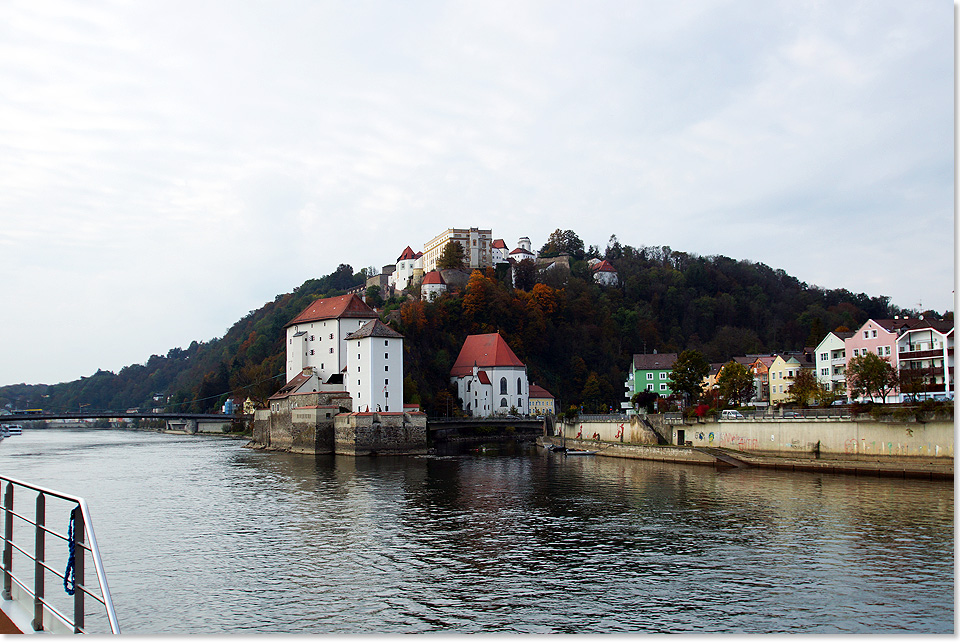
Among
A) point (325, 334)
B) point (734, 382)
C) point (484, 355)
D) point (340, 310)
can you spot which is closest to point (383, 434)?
point (340, 310)

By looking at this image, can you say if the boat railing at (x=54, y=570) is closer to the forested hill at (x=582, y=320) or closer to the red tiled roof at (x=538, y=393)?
the forested hill at (x=582, y=320)

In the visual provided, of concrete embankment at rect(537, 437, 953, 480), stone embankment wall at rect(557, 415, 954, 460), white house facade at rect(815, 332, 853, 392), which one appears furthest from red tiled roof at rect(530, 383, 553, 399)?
white house facade at rect(815, 332, 853, 392)

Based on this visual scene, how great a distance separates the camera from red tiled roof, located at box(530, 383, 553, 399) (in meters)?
83.7

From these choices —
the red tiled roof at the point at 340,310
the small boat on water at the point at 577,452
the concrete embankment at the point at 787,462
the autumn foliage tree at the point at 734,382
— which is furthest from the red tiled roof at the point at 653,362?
the red tiled roof at the point at 340,310

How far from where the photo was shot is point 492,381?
80.5m

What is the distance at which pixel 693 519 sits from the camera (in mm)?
22953

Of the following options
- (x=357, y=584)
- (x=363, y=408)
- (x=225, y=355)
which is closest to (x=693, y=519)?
(x=357, y=584)

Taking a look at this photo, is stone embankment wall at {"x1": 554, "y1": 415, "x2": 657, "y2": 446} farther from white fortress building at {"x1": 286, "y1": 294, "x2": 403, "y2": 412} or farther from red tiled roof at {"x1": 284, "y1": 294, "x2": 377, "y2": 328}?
red tiled roof at {"x1": 284, "y1": 294, "x2": 377, "y2": 328}

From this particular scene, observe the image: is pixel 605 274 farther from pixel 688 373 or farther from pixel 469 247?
pixel 688 373

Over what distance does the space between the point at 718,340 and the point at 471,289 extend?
40.5 m

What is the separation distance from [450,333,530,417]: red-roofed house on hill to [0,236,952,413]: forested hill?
2.62m

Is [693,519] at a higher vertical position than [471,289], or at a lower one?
lower

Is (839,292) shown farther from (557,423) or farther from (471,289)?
(557,423)

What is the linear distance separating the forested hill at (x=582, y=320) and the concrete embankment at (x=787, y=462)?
27997mm
